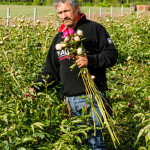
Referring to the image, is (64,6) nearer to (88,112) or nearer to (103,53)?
(103,53)

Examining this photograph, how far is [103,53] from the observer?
2107mm

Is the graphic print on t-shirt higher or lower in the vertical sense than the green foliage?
higher

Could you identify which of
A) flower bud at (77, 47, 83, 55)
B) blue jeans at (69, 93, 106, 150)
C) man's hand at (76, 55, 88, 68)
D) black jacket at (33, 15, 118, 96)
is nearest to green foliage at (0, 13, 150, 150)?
blue jeans at (69, 93, 106, 150)

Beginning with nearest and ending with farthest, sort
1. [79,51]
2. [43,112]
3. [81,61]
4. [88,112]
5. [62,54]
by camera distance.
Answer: [79,51] → [81,61] → [43,112] → [88,112] → [62,54]

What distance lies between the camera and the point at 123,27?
255 inches

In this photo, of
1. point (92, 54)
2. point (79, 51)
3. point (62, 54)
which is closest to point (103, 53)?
point (92, 54)

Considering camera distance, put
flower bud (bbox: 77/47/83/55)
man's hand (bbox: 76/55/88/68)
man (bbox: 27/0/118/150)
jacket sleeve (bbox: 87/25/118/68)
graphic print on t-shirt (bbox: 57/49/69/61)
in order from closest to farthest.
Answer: flower bud (bbox: 77/47/83/55)
man's hand (bbox: 76/55/88/68)
jacket sleeve (bbox: 87/25/118/68)
man (bbox: 27/0/118/150)
graphic print on t-shirt (bbox: 57/49/69/61)

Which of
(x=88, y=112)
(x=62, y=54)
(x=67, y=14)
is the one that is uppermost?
(x=67, y=14)

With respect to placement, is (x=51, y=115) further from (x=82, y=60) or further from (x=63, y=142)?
(x=82, y=60)

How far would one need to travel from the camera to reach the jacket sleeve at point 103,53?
202cm

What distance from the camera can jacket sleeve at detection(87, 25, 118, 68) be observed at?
202 cm

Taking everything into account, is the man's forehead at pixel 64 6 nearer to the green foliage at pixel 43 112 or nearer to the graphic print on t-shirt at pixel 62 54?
the graphic print on t-shirt at pixel 62 54

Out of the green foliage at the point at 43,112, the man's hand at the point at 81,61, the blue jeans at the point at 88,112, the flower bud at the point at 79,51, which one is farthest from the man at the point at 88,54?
the flower bud at the point at 79,51

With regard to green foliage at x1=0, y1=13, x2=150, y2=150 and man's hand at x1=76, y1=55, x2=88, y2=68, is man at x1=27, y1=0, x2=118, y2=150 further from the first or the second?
man's hand at x1=76, y1=55, x2=88, y2=68
